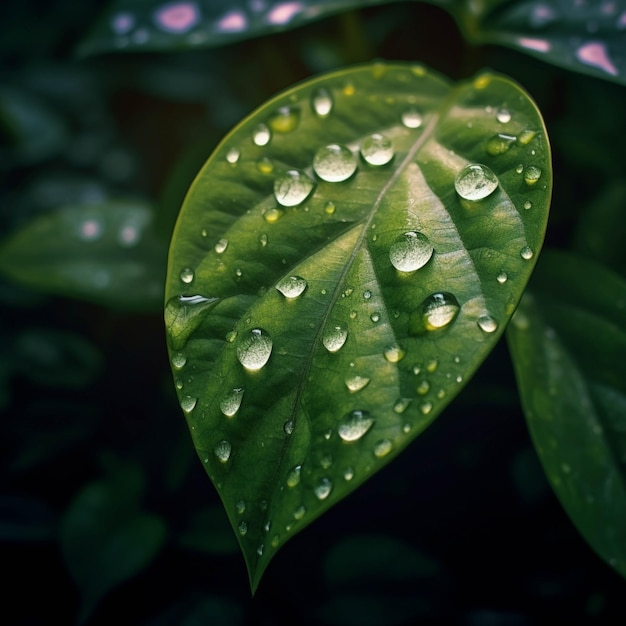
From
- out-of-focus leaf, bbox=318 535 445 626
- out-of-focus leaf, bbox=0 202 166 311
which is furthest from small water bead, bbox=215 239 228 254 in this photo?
out-of-focus leaf, bbox=318 535 445 626

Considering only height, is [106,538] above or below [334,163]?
below

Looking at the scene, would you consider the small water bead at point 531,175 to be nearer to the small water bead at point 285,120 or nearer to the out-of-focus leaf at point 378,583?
the small water bead at point 285,120

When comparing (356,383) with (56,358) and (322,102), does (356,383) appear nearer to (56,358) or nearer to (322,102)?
(322,102)

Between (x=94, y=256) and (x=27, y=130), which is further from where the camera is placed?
(x=27, y=130)

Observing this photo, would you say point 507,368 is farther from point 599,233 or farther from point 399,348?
point 399,348

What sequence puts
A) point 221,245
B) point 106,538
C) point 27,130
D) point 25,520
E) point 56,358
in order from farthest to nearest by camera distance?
point 27,130
point 56,358
point 25,520
point 106,538
point 221,245

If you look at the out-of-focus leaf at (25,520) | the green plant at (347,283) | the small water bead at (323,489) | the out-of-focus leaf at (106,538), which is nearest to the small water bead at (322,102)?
the green plant at (347,283)

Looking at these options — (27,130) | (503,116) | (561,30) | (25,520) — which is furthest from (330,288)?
(27,130)
